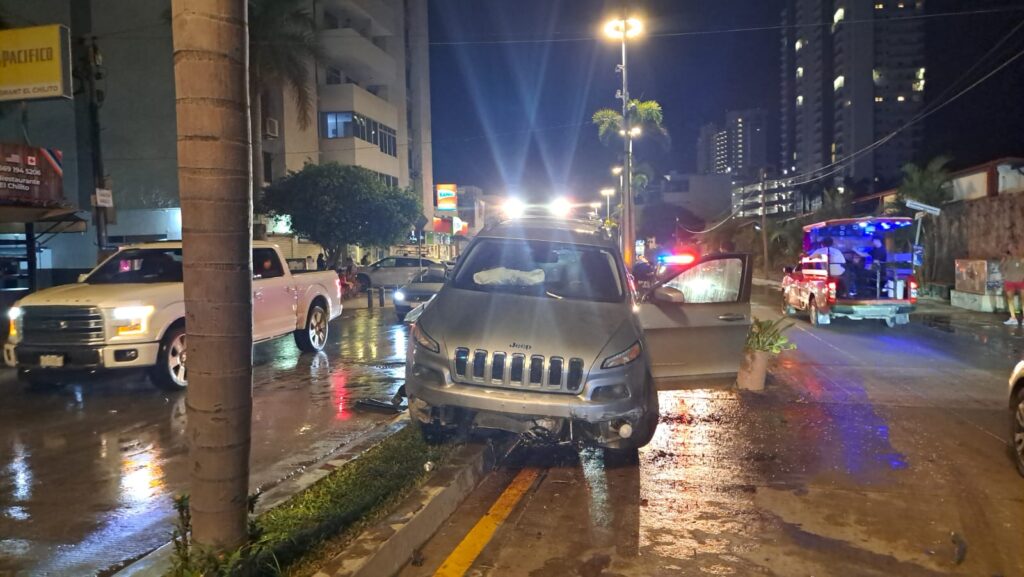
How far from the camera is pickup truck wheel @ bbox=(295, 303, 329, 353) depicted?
12.7 m

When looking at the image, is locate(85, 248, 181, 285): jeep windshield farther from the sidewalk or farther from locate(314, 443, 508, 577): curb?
the sidewalk

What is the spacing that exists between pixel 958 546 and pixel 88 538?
5404mm

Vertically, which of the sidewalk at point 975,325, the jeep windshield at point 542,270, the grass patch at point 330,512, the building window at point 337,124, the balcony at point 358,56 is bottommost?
the sidewalk at point 975,325

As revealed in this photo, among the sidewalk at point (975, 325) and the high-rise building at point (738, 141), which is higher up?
the high-rise building at point (738, 141)

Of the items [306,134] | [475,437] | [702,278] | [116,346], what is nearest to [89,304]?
[116,346]

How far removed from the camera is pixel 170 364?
30.3 feet

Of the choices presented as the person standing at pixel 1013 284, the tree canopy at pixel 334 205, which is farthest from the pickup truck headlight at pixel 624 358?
the tree canopy at pixel 334 205

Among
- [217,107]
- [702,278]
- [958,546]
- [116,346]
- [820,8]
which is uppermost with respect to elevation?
[820,8]

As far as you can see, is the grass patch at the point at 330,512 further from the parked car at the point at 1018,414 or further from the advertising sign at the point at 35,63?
the advertising sign at the point at 35,63

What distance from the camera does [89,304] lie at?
8.63m

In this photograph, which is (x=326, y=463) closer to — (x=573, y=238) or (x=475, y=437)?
(x=475, y=437)

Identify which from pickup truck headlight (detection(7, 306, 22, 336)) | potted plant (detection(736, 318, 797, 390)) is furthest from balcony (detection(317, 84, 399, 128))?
potted plant (detection(736, 318, 797, 390))

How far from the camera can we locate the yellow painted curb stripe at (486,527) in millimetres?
4227

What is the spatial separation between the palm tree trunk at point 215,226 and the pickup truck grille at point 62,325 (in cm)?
638
